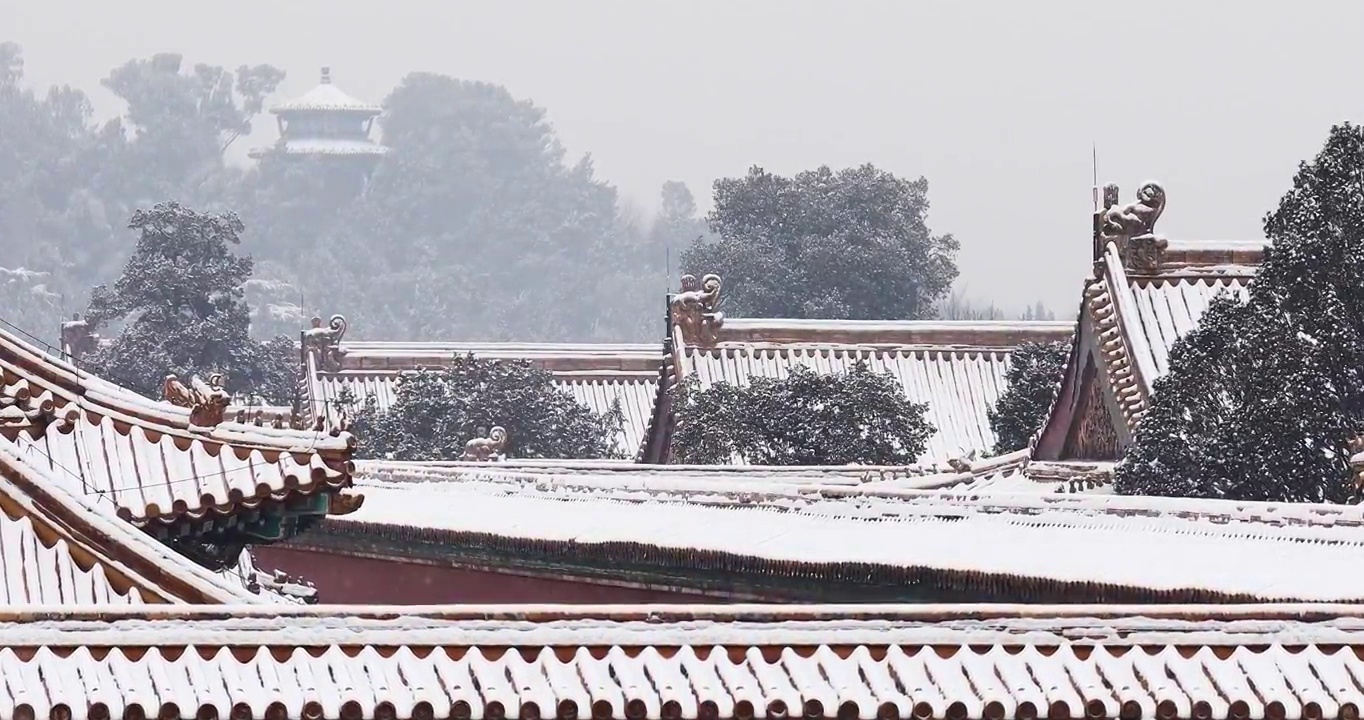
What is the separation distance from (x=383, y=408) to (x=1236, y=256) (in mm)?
22808

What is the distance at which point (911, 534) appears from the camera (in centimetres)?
1698

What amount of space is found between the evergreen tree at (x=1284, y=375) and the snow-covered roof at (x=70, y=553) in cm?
1140

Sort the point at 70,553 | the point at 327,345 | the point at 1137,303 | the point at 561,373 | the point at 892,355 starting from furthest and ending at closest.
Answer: the point at 327,345 → the point at 561,373 → the point at 892,355 → the point at 1137,303 → the point at 70,553

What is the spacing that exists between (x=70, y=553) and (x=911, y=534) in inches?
201

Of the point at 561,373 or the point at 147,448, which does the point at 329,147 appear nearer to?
the point at 561,373

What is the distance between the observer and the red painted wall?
19250 mm

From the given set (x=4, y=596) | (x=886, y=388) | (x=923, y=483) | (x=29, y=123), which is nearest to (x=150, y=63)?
(x=29, y=123)

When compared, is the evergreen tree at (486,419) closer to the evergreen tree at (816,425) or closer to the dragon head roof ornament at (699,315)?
the dragon head roof ornament at (699,315)

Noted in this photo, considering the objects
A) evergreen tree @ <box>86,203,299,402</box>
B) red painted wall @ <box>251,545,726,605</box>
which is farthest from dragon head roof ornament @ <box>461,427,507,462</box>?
evergreen tree @ <box>86,203,299,402</box>

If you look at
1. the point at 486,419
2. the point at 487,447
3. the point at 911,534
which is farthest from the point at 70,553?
the point at 486,419

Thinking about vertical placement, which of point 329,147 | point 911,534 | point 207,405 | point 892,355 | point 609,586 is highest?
point 329,147

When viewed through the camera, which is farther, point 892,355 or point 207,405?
point 892,355

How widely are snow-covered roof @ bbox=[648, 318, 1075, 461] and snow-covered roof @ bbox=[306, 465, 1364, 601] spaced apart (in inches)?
821

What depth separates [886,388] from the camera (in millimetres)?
38125
